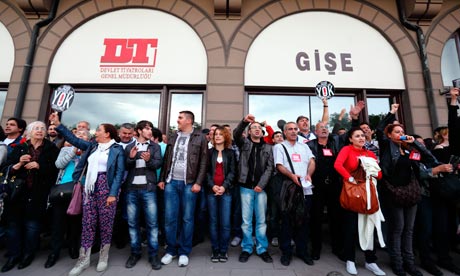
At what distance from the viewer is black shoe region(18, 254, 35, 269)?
3029mm

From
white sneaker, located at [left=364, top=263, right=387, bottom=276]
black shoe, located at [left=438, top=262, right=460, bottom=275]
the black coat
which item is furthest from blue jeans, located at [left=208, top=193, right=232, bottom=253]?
black shoe, located at [left=438, top=262, right=460, bottom=275]

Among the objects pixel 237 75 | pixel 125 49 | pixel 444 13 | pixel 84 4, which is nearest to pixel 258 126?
pixel 237 75

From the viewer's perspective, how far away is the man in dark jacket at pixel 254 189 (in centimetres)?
326

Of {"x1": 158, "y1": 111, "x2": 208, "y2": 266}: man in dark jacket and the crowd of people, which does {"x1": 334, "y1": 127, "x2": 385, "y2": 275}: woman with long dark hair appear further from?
{"x1": 158, "y1": 111, "x2": 208, "y2": 266}: man in dark jacket

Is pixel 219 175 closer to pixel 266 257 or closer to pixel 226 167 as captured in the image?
pixel 226 167

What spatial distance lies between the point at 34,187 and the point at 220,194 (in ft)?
9.14

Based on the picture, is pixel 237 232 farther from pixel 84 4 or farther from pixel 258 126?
pixel 84 4

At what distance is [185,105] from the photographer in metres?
5.90

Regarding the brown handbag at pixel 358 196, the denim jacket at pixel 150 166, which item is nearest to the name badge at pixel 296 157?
the brown handbag at pixel 358 196

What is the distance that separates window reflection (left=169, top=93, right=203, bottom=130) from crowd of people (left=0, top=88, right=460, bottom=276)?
236 cm

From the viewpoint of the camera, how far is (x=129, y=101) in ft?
19.4

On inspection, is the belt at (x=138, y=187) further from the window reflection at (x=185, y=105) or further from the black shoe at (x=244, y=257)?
the window reflection at (x=185, y=105)

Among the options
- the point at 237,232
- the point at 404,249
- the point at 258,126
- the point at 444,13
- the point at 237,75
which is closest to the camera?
the point at 404,249

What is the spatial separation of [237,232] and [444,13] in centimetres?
833
